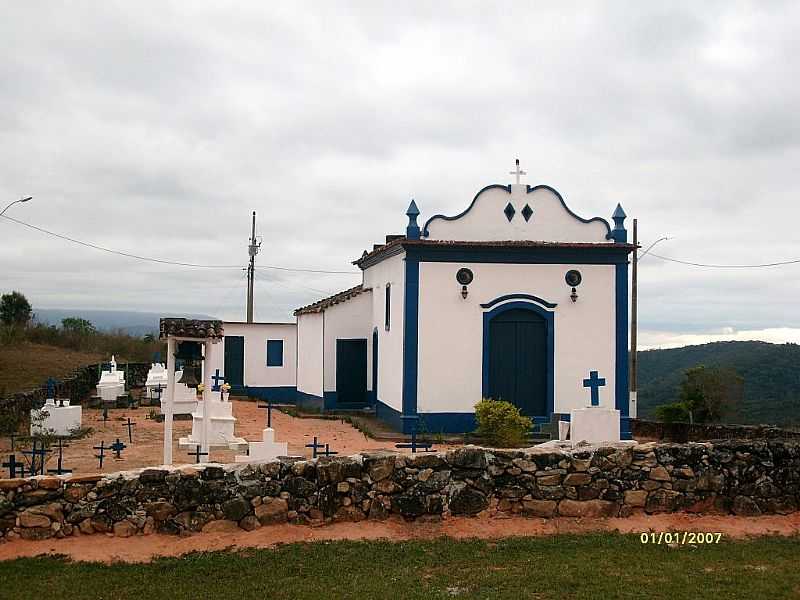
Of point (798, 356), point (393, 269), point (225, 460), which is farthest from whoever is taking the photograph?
point (798, 356)

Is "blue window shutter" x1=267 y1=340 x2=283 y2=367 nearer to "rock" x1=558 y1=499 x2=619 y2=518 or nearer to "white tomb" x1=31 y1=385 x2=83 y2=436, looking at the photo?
"white tomb" x1=31 y1=385 x2=83 y2=436

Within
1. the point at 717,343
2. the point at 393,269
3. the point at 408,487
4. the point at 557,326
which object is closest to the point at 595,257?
the point at 557,326

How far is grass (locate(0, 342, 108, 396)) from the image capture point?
1110 inches

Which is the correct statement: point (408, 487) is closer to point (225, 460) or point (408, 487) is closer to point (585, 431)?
point (585, 431)

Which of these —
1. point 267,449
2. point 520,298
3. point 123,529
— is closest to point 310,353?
point 520,298

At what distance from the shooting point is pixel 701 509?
9.73 m

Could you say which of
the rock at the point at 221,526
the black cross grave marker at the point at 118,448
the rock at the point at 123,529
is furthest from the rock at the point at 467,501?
the black cross grave marker at the point at 118,448

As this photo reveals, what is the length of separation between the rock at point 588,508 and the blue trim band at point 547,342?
7.91m

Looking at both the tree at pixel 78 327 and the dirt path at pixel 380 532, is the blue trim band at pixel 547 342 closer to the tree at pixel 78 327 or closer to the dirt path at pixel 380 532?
the dirt path at pixel 380 532

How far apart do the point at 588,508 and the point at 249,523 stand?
159 inches

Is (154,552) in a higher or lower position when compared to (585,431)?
lower

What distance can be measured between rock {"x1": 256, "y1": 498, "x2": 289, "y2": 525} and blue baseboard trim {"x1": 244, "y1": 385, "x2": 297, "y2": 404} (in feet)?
61.5

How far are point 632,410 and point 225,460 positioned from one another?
1106cm

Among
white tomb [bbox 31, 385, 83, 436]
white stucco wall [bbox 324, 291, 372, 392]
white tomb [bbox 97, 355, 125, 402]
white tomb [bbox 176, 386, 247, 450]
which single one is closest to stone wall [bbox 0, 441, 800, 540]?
white tomb [bbox 176, 386, 247, 450]
